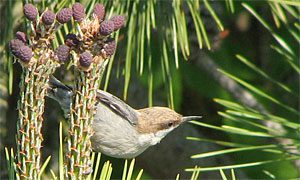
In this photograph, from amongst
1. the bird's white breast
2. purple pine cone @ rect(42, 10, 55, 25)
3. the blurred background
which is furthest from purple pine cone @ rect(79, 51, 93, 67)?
the blurred background

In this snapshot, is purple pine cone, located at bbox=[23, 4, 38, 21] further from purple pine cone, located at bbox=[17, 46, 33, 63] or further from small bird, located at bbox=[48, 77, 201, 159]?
small bird, located at bbox=[48, 77, 201, 159]

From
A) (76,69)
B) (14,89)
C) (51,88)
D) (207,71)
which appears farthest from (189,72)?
(76,69)

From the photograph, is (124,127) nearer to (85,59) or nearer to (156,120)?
(156,120)

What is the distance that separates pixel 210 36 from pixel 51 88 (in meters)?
1.39

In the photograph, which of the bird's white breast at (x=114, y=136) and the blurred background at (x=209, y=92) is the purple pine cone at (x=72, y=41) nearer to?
the bird's white breast at (x=114, y=136)

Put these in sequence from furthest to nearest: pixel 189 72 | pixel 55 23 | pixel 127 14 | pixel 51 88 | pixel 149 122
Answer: pixel 189 72, pixel 149 122, pixel 127 14, pixel 51 88, pixel 55 23

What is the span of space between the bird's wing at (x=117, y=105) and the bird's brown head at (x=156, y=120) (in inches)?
2.3

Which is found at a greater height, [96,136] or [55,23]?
[55,23]

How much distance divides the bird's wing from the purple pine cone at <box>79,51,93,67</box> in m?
0.85

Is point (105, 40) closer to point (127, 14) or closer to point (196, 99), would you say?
point (127, 14)

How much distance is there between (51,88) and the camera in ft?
8.71

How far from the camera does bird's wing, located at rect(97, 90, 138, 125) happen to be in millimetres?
2727

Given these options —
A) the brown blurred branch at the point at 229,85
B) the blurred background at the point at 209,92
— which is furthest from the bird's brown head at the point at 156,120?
the brown blurred branch at the point at 229,85

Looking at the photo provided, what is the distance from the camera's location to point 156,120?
3.21 m
